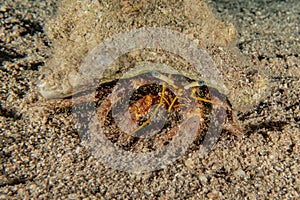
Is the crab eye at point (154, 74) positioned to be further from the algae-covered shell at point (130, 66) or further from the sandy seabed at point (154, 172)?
the sandy seabed at point (154, 172)

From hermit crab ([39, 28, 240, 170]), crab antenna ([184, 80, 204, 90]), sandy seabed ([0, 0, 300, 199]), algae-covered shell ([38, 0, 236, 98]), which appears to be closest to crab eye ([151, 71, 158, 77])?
hermit crab ([39, 28, 240, 170])

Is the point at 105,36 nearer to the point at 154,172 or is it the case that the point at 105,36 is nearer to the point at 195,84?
the point at 195,84

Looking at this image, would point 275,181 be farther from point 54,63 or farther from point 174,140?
point 54,63

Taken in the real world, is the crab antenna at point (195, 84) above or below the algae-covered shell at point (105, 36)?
below

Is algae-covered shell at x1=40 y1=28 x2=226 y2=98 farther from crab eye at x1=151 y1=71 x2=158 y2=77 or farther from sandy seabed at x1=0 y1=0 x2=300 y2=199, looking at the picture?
sandy seabed at x1=0 y1=0 x2=300 y2=199

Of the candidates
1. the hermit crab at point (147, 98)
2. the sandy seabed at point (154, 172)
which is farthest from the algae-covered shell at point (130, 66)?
the sandy seabed at point (154, 172)

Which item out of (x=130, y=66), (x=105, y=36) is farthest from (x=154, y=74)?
(x=105, y=36)

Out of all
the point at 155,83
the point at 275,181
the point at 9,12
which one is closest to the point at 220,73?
the point at 155,83
